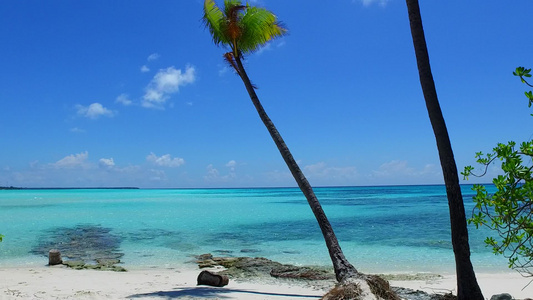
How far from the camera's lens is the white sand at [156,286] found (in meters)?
8.71

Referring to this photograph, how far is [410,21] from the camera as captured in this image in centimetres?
687

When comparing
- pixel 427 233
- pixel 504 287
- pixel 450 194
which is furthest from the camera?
pixel 427 233

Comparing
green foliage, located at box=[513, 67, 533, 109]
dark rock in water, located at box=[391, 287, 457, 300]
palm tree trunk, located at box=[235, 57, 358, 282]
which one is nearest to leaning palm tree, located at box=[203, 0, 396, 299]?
palm tree trunk, located at box=[235, 57, 358, 282]

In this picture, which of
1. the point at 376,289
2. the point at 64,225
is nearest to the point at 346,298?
the point at 376,289

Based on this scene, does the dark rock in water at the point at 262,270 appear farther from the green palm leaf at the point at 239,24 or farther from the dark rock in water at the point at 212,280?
the green palm leaf at the point at 239,24

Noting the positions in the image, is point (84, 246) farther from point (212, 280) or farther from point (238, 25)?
point (238, 25)

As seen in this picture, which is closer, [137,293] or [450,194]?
[450,194]

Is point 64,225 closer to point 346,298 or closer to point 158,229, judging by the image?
point 158,229

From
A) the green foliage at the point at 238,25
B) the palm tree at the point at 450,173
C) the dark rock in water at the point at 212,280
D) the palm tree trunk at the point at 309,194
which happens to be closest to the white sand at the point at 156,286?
the dark rock in water at the point at 212,280

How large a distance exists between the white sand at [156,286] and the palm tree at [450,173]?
350cm

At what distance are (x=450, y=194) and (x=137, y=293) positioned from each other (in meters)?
6.32

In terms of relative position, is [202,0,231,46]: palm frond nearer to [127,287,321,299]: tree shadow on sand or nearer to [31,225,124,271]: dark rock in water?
[127,287,321,299]: tree shadow on sand

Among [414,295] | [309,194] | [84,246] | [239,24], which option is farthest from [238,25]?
[84,246]

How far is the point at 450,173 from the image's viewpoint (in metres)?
6.40
